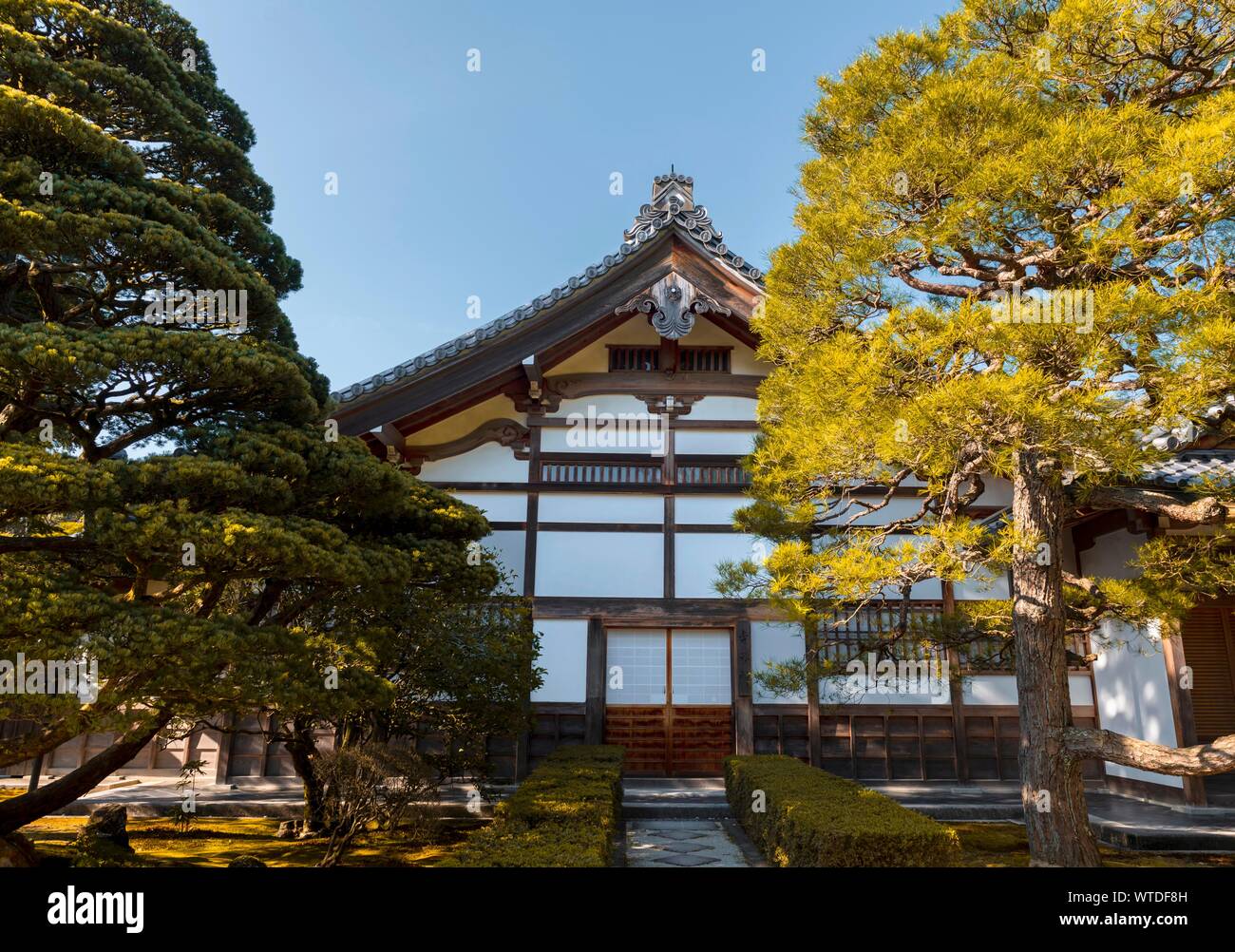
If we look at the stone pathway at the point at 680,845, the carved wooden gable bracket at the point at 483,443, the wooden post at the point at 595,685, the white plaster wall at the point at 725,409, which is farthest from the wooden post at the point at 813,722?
the carved wooden gable bracket at the point at 483,443

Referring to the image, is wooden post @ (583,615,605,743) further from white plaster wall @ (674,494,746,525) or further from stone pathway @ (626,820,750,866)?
white plaster wall @ (674,494,746,525)

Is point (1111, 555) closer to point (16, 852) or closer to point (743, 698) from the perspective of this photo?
point (743, 698)

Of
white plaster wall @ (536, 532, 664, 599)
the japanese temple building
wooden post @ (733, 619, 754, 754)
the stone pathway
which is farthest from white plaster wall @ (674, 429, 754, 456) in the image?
the stone pathway

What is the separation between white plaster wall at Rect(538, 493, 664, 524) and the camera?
12414mm

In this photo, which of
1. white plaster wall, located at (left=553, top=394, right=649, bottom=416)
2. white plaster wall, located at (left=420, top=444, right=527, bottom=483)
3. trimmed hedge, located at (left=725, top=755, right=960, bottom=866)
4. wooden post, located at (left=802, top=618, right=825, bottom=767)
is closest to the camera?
trimmed hedge, located at (left=725, top=755, right=960, bottom=866)

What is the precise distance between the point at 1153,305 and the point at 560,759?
26.3 feet

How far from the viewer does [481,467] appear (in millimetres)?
12672

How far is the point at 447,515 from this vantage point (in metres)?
7.78

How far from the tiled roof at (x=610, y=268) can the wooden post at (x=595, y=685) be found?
16.3ft

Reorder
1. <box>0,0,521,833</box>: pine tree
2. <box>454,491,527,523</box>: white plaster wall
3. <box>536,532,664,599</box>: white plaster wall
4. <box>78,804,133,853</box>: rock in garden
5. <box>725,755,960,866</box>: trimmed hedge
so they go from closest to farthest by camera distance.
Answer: <box>0,0,521,833</box>: pine tree, <box>725,755,960,866</box>: trimmed hedge, <box>78,804,133,853</box>: rock in garden, <box>536,532,664,599</box>: white plaster wall, <box>454,491,527,523</box>: white plaster wall

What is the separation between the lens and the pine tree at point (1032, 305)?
520 cm

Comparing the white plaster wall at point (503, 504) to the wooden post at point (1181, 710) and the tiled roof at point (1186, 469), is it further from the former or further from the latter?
the wooden post at point (1181, 710)

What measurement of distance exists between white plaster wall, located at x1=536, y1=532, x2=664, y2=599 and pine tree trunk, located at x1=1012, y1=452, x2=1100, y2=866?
21.3ft
